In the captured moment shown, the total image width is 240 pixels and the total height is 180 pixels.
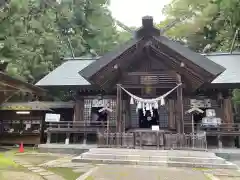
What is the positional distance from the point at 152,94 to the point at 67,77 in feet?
23.3

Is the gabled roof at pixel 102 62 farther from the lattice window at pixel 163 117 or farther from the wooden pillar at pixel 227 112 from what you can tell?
the wooden pillar at pixel 227 112

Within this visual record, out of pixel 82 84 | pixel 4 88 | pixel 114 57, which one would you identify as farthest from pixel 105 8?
pixel 4 88

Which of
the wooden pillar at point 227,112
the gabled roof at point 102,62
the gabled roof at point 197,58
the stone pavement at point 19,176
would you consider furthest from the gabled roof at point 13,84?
the wooden pillar at point 227,112

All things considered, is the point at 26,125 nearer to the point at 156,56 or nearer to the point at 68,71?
the point at 68,71

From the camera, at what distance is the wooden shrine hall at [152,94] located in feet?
37.3

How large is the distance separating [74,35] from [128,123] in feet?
59.9

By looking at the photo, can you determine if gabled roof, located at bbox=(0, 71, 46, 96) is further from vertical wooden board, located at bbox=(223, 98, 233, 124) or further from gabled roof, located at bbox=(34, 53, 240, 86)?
vertical wooden board, located at bbox=(223, 98, 233, 124)

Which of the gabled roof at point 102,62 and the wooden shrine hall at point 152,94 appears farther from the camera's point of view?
the gabled roof at point 102,62

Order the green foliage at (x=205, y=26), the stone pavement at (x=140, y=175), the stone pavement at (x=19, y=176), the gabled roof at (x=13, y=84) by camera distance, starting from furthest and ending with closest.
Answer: the green foliage at (x=205, y=26) → the stone pavement at (x=140, y=175) → the stone pavement at (x=19, y=176) → the gabled roof at (x=13, y=84)

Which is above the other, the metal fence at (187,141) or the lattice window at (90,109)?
the lattice window at (90,109)

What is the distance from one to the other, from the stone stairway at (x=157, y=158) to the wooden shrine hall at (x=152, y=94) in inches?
41.3

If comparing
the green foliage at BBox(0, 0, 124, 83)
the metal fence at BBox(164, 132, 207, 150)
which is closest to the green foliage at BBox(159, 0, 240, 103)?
the green foliage at BBox(0, 0, 124, 83)

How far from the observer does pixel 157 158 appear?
367 inches

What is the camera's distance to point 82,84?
1577cm
